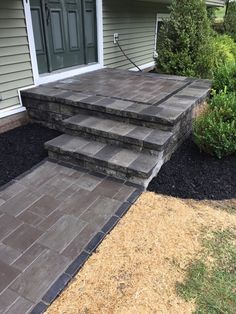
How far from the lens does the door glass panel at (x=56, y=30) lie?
4335mm

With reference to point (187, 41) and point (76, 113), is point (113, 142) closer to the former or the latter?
point (76, 113)

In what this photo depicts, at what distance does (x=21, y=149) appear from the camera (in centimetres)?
339

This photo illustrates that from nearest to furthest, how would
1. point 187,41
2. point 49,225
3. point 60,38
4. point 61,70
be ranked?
point 49,225 → point 60,38 → point 61,70 → point 187,41

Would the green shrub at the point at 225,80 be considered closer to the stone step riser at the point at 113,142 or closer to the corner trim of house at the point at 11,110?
the stone step riser at the point at 113,142

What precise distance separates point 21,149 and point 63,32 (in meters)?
2.31

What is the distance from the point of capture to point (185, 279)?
184 centimetres

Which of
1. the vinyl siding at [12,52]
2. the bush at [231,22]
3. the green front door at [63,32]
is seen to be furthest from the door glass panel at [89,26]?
the bush at [231,22]

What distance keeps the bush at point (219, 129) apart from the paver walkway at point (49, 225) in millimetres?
1072

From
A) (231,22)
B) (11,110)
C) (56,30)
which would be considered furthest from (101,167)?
(231,22)

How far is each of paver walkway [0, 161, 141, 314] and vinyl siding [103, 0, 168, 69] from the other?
11.7 ft

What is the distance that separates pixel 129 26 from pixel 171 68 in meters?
1.71

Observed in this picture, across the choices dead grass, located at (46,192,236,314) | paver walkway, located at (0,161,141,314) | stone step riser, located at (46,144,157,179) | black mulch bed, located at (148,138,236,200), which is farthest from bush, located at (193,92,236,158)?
paver walkway, located at (0,161,141,314)

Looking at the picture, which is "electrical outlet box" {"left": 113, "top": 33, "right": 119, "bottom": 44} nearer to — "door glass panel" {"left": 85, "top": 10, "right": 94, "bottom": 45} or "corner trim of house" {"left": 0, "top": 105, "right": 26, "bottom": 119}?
"door glass panel" {"left": 85, "top": 10, "right": 94, "bottom": 45}

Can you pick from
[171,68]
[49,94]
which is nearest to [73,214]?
[49,94]
